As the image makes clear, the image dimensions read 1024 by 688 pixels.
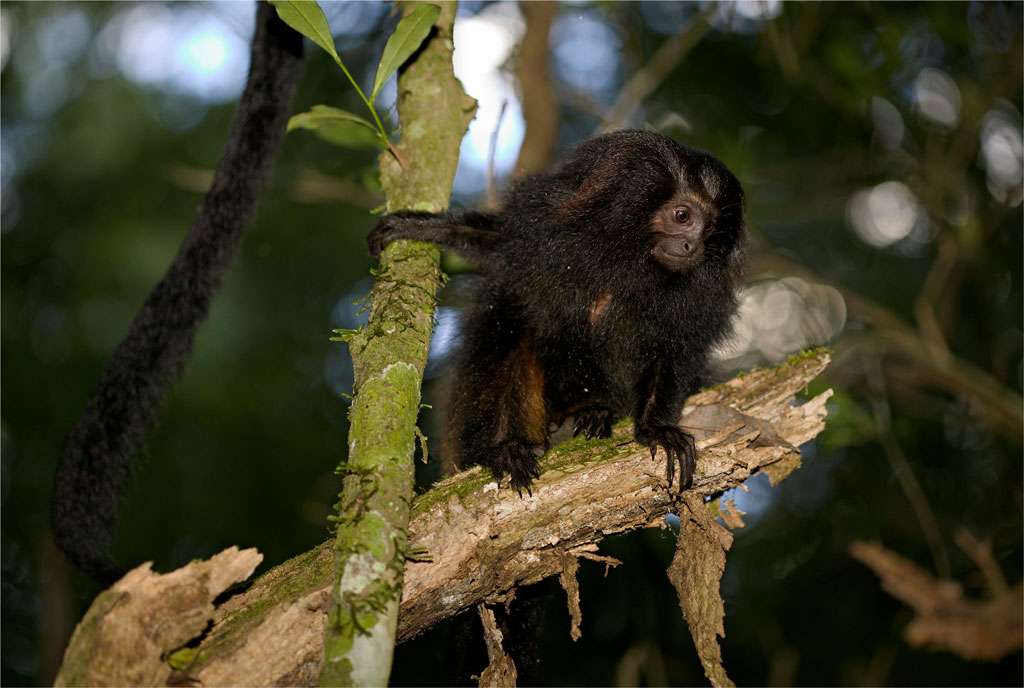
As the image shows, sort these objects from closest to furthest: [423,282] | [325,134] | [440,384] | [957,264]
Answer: [423,282]
[325,134]
[440,384]
[957,264]

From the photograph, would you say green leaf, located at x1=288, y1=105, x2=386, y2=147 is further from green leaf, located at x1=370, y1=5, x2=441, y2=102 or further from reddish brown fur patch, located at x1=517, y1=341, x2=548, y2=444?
reddish brown fur patch, located at x1=517, y1=341, x2=548, y2=444

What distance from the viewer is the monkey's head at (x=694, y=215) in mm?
3328

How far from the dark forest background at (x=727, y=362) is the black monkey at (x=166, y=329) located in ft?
8.27

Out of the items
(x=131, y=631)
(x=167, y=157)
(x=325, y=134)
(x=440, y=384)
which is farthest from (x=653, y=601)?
(x=167, y=157)

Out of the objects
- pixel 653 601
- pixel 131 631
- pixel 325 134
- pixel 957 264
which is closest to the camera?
pixel 131 631

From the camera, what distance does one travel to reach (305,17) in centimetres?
267

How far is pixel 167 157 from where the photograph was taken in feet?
24.8

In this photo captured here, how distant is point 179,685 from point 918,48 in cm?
756

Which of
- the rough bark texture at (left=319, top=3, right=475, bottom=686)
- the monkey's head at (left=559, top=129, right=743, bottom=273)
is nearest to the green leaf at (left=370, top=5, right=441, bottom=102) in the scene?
the rough bark texture at (left=319, top=3, right=475, bottom=686)

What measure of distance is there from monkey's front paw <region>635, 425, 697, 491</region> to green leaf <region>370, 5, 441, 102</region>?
1668 millimetres

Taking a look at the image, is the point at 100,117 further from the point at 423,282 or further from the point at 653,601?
the point at 653,601

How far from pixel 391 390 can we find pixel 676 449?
1.30 meters

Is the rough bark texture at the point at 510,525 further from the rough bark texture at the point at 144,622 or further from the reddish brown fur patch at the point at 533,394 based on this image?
the reddish brown fur patch at the point at 533,394

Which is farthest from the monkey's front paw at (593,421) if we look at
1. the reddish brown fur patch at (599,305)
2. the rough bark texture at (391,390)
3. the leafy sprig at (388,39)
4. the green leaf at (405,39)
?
the green leaf at (405,39)
